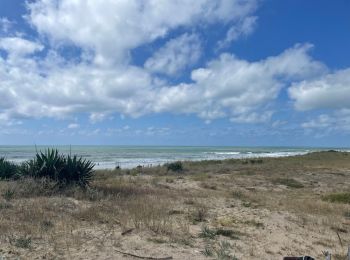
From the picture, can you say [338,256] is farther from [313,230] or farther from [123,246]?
[123,246]

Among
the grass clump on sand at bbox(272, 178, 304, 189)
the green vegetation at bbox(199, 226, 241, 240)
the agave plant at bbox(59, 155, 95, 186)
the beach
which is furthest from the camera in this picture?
the grass clump on sand at bbox(272, 178, 304, 189)

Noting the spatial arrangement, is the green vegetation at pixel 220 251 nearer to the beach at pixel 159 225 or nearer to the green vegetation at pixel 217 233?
the beach at pixel 159 225

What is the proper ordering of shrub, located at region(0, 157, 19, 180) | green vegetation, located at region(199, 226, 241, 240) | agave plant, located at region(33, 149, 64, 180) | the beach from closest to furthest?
the beach, green vegetation, located at region(199, 226, 241, 240), agave plant, located at region(33, 149, 64, 180), shrub, located at region(0, 157, 19, 180)

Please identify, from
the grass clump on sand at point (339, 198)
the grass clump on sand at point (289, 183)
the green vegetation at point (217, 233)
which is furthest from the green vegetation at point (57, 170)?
the grass clump on sand at point (289, 183)

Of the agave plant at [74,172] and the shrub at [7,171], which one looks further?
the shrub at [7,171]

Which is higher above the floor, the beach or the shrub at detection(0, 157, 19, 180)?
the shrub at detection(0, 157, 19, 180)

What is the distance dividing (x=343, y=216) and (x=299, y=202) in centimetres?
195

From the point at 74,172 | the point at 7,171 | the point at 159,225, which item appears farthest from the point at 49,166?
the point at 159,225

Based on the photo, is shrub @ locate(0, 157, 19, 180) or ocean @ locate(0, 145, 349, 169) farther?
ocean @ locate(0, 145, 349, 169)

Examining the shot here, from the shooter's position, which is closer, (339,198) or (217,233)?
(217,233)

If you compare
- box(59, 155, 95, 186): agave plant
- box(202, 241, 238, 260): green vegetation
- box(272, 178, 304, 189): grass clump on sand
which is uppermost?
box(59, 155, 95, 186): agave plant

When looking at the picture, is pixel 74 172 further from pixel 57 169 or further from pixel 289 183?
pixel 289 183

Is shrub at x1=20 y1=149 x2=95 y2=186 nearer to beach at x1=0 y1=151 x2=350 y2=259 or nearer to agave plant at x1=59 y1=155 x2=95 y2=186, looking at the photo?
agave plant at x1=59 y1=155 x2=95 y2=186

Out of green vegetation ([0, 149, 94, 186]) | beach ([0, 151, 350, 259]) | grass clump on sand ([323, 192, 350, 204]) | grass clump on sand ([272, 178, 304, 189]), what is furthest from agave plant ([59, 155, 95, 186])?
grass clump on sand ([272, 178, 304, 189])
